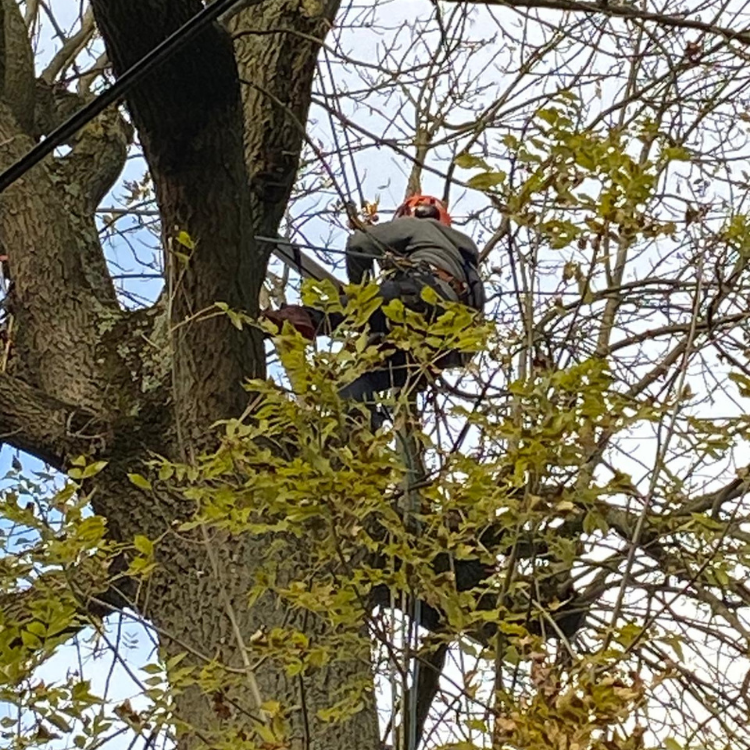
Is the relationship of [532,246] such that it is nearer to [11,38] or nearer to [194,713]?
[194,713]

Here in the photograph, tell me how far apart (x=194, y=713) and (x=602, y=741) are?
3.81 ft

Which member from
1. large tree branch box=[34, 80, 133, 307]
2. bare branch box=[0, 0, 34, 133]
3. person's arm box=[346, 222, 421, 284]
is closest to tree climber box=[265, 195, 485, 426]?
person's arm box=[346, 222, 421, 284]

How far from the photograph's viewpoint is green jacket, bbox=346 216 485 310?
3.29 metres

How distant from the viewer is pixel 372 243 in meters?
3.20

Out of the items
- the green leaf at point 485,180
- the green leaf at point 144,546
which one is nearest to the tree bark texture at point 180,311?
the green leaf at point 144,546

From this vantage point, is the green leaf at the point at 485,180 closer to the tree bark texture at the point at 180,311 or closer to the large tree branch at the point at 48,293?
the tree bark texture at the point at 180,311

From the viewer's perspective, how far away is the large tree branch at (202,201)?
240 centimetres

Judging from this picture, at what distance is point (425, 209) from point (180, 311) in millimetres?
1504

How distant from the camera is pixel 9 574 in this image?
71.6 inches

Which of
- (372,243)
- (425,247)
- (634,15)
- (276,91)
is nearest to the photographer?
(634,15)

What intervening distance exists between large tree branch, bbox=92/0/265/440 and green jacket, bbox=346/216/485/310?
0.66 metres

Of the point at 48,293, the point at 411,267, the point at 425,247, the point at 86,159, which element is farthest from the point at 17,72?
the point at 411,267

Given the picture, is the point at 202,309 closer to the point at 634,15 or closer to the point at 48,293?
the point at 48,293

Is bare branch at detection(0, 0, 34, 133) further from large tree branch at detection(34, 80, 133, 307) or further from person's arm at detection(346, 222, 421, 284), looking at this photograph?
person's arm at detection(346, 222, 421, 284)
